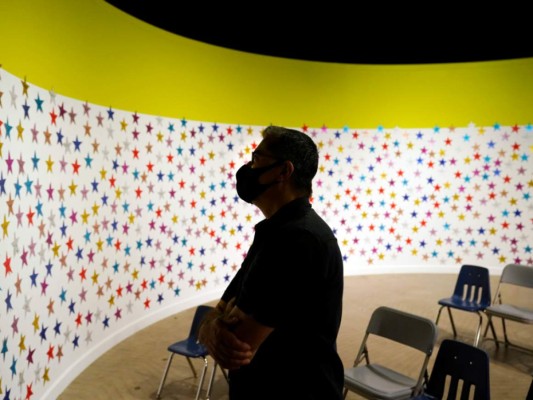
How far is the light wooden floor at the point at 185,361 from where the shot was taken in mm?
3270

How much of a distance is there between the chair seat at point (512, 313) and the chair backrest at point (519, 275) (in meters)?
0.51

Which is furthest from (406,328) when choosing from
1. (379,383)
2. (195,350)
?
(195,350)

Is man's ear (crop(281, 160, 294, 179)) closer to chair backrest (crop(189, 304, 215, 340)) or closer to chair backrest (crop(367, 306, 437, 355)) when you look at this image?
chair backrest (crop(367, 306, 437, 355))

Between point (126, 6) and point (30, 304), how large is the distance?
3562 mm

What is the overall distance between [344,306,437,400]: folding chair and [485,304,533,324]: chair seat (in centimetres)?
145

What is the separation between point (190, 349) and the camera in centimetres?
306

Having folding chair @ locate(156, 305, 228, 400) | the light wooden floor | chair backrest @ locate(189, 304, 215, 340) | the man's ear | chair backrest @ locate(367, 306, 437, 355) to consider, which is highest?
the man's ear

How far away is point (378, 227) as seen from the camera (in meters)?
7.10

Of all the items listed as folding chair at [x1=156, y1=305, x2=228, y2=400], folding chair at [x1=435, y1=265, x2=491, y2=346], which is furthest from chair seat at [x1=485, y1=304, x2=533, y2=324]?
folding chair at [x1=156, y1=305, x2=228, y2=400]

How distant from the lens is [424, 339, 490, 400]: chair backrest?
7.50ft

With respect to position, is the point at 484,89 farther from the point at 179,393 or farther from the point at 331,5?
the point at 179,393

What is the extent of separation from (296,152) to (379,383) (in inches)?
70.4

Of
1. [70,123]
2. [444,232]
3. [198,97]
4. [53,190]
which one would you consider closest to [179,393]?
[53,190]

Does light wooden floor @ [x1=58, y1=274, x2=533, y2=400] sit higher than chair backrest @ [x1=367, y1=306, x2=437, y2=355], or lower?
lower
